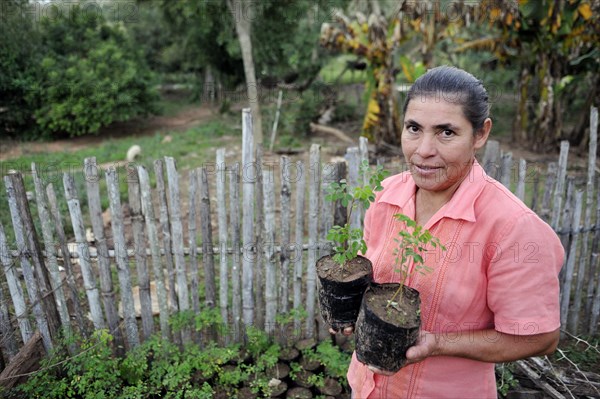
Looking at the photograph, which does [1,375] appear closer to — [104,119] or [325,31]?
[325,31]

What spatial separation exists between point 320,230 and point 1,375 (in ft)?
8.14

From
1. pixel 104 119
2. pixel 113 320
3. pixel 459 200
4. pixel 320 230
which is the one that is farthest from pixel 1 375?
pixel 104 119

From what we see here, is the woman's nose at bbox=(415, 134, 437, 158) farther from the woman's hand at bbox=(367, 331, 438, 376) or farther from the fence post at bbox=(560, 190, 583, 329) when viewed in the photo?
the fence post at bbox=(560, 190, 583, 329)

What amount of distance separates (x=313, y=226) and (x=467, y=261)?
202cm

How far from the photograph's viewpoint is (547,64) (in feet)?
30.2

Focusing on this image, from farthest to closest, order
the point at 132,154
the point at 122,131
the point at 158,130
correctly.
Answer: the point at 158,130, the point at 122,131, the point at 132,154

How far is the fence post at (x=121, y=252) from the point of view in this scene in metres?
3.13

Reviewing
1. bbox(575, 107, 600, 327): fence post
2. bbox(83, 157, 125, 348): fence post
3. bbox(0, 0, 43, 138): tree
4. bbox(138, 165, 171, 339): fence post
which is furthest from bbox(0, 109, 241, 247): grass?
bbox(575, 107, 600, 327): fence post

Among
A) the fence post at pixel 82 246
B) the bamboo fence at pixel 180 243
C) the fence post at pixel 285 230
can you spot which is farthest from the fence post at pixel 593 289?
the fence post at pixel 82 246

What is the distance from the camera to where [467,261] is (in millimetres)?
1444

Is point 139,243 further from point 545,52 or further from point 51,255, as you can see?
point 545,52

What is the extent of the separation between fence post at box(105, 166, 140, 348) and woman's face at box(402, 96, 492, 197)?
2399 mm

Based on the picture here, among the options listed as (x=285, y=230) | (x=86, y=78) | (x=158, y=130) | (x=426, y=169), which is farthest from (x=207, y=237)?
(x=158, y=130)

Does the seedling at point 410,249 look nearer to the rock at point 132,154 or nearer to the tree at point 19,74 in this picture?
the rock at point 132,154
